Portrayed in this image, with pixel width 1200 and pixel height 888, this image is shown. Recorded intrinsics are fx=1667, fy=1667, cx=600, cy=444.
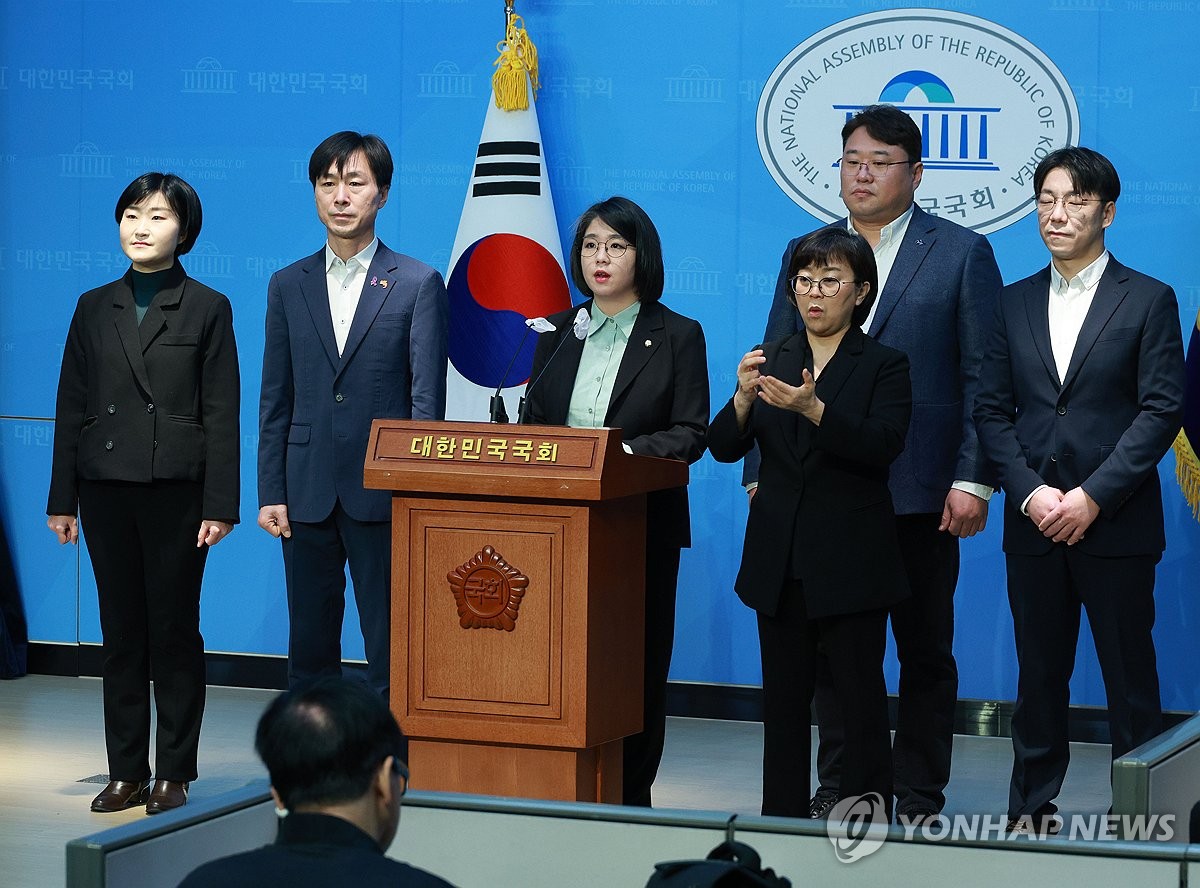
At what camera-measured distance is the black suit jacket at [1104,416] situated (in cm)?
382

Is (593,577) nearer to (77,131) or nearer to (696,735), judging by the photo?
(696,735)

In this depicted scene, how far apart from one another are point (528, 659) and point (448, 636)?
0.18 m

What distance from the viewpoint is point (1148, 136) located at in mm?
5320

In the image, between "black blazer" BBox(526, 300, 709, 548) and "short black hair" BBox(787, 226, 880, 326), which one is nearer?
"short black hair" BBox(787, 226, 880, 326)

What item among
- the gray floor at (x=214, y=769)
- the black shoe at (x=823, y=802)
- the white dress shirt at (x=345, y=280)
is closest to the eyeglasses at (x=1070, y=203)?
the black shoe at (x=823, y=802)

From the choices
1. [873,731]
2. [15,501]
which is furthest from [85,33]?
[873,731]

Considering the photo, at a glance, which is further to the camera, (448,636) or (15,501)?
(15,501)

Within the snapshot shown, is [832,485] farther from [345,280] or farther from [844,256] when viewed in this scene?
[345,280]

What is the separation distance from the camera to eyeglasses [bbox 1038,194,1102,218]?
12.8 feet

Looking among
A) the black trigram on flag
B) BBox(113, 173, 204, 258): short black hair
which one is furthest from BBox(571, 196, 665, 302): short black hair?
the black trigram on flag

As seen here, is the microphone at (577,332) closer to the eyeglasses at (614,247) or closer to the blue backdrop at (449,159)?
the eyeglasses at (614,247)

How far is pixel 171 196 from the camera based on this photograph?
4.32 meters

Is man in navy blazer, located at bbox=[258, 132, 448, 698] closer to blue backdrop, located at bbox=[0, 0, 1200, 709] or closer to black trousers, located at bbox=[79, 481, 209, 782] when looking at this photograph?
black trousers, located at bbox=[79, 481, 209, 782]

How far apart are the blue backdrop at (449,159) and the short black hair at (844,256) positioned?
2014mm
